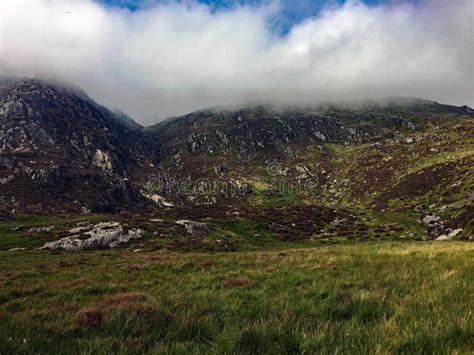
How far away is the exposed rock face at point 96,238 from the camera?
46.2 meters

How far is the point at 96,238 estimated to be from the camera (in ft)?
159

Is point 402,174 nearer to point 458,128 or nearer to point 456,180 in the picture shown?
point 456,180

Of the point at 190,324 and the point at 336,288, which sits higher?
the point at 190,324

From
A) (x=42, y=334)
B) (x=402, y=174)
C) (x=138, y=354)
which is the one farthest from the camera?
(x=402, y=174)

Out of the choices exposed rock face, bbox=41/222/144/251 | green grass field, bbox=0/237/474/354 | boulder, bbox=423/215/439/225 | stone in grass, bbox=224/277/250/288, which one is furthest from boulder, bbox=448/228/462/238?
stone in grass, bbox=224/277/250/288

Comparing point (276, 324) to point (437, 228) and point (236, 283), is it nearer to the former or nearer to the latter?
point (236, 283)

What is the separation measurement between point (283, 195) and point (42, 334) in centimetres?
18995

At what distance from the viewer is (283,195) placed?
632 feet

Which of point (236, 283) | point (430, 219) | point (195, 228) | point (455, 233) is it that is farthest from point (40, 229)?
point (430, 219)

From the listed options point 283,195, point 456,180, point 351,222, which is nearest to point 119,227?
point 351,222

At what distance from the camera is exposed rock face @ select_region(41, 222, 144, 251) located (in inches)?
1817

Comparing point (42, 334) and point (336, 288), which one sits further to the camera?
point (336, 288)

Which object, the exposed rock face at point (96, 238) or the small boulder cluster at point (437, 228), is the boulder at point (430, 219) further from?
the exposed rock face at point (96, 238)

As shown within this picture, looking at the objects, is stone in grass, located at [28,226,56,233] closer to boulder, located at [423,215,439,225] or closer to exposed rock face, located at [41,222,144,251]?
exposed rock face, located at [41,222,144,251]
